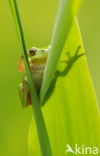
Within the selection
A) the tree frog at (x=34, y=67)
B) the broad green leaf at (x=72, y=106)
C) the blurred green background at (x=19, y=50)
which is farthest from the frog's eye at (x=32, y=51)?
the blurred green background at (x=19, y=50)

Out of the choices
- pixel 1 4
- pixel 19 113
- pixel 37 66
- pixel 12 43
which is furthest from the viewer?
pixel 1 4

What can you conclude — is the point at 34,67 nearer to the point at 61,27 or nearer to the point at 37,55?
the point at 37,55

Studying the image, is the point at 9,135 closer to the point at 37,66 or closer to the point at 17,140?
the point at 17,140

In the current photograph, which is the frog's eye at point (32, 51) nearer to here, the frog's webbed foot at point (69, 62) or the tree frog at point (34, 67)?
the tree frog at point (34, 67)

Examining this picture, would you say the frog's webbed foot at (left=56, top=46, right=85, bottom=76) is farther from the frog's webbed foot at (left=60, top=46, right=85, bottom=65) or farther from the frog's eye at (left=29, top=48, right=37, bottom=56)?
the frog's eye at (left=29, top=48, right=37, bottom=56)

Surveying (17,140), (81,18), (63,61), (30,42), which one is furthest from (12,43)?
(63,61)

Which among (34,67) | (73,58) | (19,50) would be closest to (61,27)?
(73,58)
